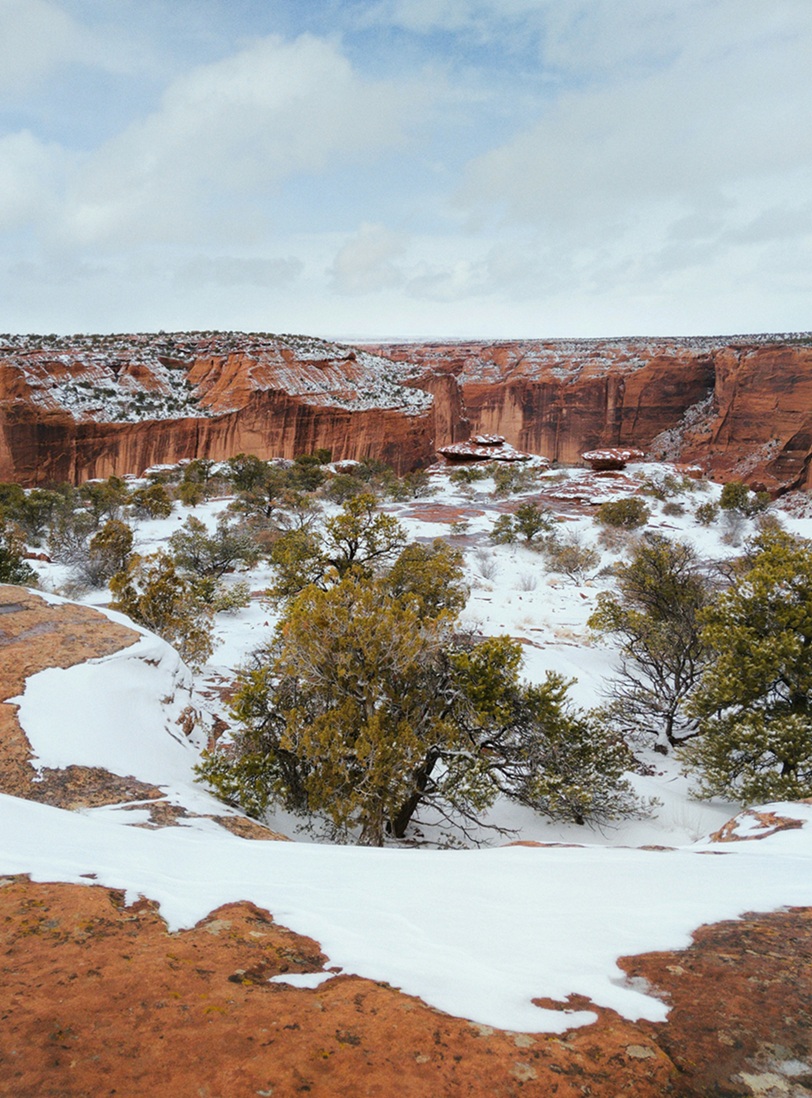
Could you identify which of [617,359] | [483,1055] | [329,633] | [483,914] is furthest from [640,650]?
[617,359]

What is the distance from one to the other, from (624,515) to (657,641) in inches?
640

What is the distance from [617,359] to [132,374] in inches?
2040

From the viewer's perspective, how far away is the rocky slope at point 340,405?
42156mm

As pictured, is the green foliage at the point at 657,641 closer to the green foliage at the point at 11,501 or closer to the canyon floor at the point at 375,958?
the canyon floor at the point at 375,958

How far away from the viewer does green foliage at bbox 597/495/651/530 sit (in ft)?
85.0

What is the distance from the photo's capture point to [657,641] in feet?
35.8

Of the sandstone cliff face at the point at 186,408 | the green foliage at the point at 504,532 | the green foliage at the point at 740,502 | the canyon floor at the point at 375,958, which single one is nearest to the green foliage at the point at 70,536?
the green foliage at the point at 504,532

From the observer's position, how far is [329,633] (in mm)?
6703

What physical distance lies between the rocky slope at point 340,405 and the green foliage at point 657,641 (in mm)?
36001

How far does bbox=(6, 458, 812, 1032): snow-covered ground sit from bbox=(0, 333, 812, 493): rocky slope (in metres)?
41.0

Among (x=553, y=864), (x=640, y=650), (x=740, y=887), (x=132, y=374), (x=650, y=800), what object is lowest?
(x=650, y=800)

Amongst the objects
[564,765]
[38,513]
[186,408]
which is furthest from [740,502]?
[186,408]

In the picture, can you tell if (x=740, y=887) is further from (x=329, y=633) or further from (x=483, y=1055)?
(x=329, y=633)

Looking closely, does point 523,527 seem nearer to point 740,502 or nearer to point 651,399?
point 740,502
